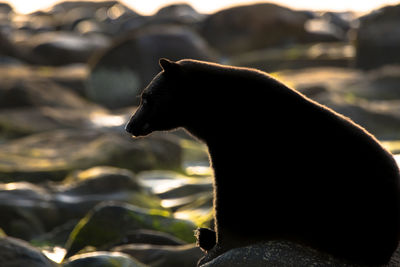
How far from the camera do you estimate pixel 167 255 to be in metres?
8.01

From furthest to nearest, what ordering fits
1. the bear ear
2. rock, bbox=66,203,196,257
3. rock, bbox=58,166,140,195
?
rock, bbox=58,166,140,195
rock, bbox=66,203,196,257
the bear ear

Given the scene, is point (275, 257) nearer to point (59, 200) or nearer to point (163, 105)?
point (163, 105)

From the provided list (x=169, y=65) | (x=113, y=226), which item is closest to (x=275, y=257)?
(x=169, y=65)

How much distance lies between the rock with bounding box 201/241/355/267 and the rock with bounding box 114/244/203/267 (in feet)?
7.12

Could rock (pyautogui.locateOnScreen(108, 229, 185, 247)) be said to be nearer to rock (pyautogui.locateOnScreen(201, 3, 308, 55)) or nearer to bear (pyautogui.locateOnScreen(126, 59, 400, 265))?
bear (pyautogui.locateOnScreen(126, 59, 400, 265))

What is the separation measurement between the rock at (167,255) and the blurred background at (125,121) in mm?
13

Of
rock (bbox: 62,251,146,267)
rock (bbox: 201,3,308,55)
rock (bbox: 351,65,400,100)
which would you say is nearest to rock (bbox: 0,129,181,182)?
rock (bbox: 62,251,146,267)

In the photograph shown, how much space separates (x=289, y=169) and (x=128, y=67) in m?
22.2

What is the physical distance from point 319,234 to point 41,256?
2.03 metres

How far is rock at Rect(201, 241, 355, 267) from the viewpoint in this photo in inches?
216

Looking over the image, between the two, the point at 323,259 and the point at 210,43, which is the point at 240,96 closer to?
the point at 323,259

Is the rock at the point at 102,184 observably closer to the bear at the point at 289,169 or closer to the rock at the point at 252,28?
the bear at the point at 289,169

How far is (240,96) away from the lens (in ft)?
19.2

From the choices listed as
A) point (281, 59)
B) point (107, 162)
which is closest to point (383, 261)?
point (107, 162)
